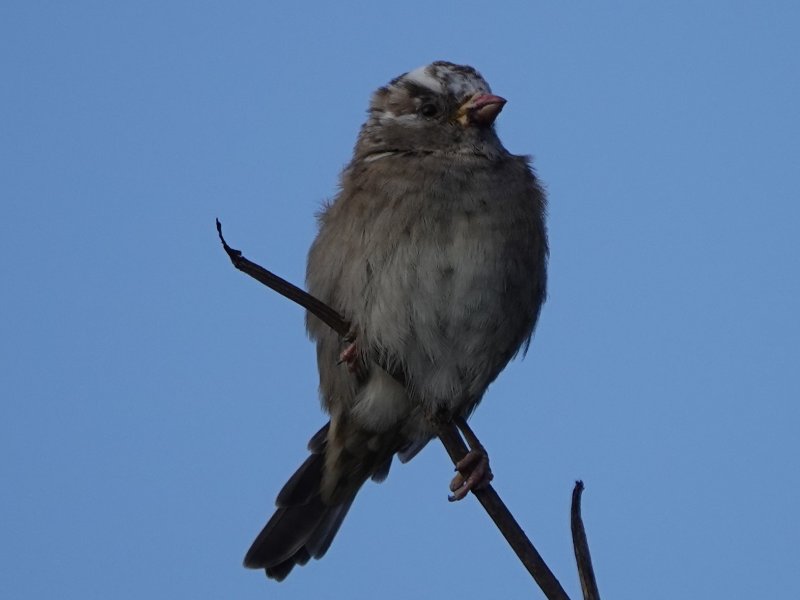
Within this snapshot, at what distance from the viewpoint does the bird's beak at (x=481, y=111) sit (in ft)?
19.7

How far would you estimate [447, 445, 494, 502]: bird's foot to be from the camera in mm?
5012

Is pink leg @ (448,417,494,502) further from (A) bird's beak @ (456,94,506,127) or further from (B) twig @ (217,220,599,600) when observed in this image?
(A) bird's beak @ (456,94,506,127)

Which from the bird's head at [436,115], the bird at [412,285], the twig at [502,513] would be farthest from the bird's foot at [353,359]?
the twig at [502,513]

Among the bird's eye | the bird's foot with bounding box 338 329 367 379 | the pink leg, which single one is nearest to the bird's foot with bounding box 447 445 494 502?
the pink leg

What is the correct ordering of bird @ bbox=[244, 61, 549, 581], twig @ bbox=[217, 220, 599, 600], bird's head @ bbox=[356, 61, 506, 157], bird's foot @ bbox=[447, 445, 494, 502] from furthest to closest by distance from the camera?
bird's head @ bbox=[356, 61, 506, 157], bird @ bbox=[244, 61, 549, 581], bird's foot @ bbox=[447, 445, 494, 502], twig @ bbox=[217, 220, 599, 600]

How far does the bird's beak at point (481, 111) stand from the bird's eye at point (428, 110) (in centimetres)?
14

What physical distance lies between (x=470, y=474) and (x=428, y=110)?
2058 mm

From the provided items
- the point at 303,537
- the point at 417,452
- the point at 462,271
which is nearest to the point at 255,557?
the point at 303,537

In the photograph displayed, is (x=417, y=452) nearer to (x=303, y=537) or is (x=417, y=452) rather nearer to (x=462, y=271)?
(x=303, y=537)

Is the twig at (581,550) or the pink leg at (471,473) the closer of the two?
the twig at (581,550)

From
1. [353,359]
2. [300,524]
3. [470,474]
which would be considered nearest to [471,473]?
[470,474]

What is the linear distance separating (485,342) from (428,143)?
3.50ft

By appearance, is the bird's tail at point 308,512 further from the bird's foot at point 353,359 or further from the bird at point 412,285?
the bird's foot at point 353,359

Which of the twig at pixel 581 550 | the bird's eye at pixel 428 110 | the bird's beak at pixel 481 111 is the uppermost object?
the bird's eye at pixel 428 110
